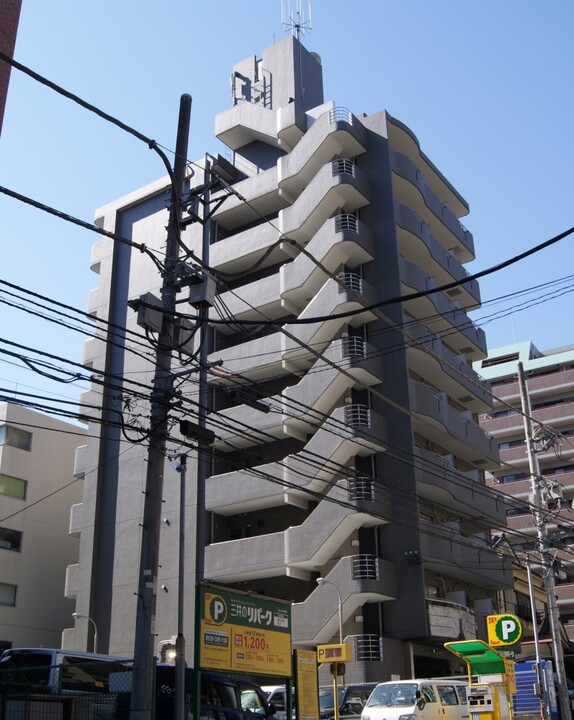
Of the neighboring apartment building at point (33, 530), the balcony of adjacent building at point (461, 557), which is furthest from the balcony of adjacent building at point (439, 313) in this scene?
the neighboring apartment building at point (33, 530)

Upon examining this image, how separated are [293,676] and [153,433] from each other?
563 cm

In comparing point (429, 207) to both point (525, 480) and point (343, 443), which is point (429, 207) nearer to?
point (343, 443)

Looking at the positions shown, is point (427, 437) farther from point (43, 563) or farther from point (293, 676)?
point (293, 676)

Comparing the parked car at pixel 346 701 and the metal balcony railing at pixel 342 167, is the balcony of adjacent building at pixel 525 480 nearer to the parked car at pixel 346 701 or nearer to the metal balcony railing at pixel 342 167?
the metal balcony railing at pixel 342 167

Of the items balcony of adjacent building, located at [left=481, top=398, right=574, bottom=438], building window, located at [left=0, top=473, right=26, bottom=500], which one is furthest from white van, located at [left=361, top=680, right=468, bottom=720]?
balcony of adjacent building, located at [left=481, top=398, right=574, bottom=438]

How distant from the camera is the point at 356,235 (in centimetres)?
3925

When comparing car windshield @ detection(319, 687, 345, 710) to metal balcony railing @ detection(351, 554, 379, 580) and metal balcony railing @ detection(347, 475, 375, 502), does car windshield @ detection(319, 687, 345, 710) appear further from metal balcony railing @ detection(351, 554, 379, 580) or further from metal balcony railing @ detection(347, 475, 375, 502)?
metal balcony railing @ detection(347, 475, 375, 502)

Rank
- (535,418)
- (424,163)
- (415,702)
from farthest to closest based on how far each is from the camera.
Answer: (535,418)
(424,163)
(415,702)

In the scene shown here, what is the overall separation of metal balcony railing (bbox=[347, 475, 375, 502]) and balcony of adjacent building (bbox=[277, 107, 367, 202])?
16.0 m

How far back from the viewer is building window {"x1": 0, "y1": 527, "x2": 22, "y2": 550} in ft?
152

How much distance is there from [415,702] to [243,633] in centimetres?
791

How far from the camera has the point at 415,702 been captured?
21141 millimetres

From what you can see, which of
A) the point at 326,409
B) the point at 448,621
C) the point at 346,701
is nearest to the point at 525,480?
the point at 448,621

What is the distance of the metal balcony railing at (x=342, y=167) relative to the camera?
133 feet
